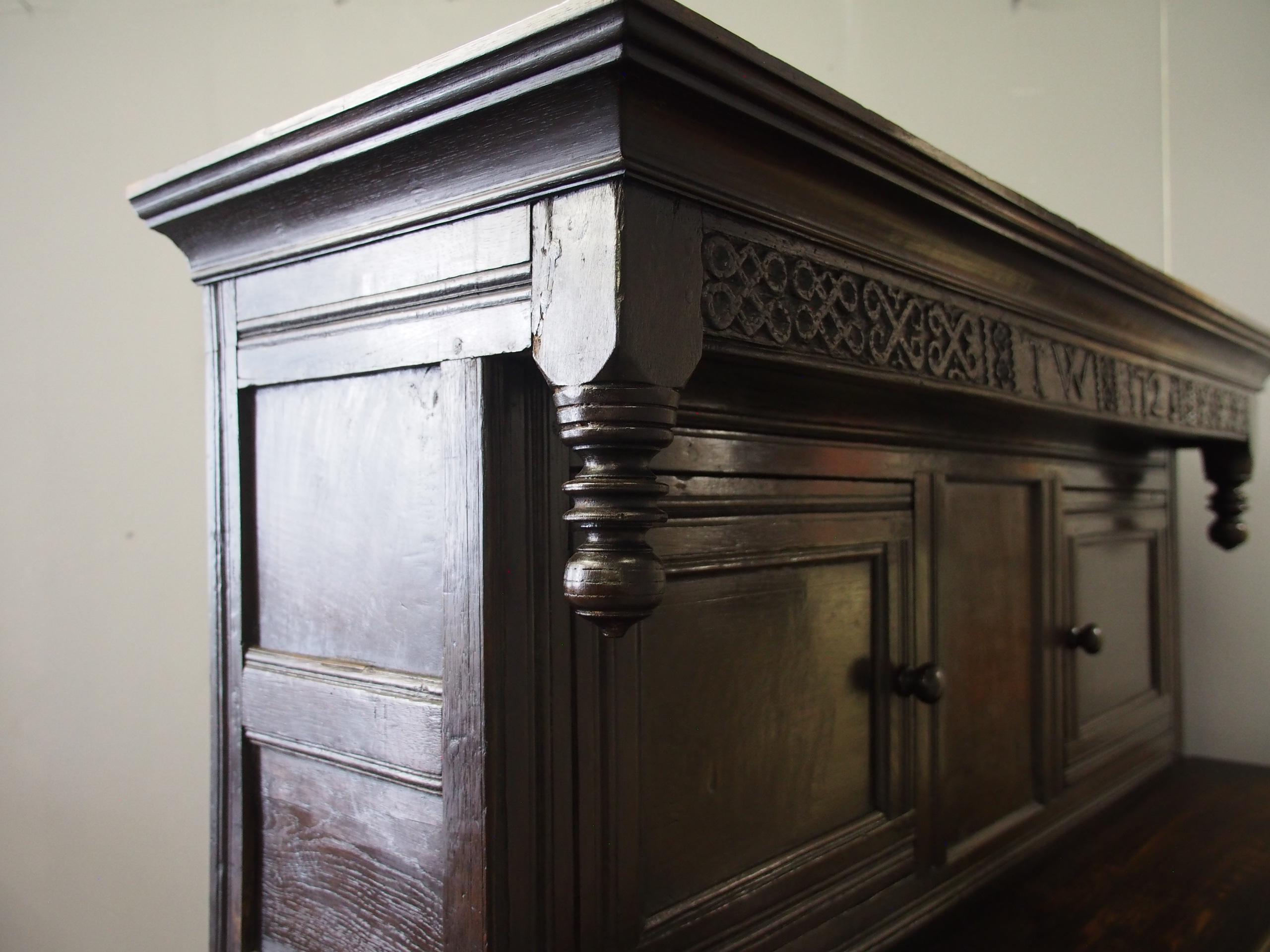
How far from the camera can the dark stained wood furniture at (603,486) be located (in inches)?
27.5

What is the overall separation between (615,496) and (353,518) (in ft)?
1.17

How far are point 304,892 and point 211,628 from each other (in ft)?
0.97

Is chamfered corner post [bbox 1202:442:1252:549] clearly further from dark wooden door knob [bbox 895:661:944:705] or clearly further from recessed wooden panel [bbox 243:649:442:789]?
recessed wooden panel [bbox 243:649:442:789]

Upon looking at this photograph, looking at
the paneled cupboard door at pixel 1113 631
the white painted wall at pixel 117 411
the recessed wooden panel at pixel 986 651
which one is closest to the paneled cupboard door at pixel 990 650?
the recessed wooden panel at pixel 986 651

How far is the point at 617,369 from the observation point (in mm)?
669

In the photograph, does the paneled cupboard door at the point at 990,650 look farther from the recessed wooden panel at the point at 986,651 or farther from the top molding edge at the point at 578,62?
the top molding edge at the point at 578,62

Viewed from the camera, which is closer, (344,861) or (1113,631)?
(344,861)

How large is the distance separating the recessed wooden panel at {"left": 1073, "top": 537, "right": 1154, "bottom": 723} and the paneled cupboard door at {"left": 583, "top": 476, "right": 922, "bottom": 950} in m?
0.65

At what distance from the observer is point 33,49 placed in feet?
6.30

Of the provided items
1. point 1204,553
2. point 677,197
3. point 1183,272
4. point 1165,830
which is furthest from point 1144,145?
point 677,197

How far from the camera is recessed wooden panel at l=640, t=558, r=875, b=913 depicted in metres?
0.92

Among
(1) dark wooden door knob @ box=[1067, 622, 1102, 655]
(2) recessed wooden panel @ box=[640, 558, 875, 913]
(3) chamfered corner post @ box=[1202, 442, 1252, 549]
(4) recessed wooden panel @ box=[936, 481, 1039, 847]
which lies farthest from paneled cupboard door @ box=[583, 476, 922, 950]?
(3) chamfered corner post @ box=[1202, 442, 1252, 549]

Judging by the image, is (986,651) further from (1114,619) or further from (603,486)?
(603,486)

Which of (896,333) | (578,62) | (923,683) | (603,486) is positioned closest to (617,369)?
(603,486)
